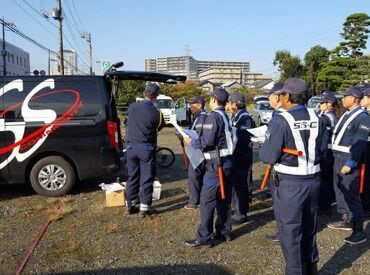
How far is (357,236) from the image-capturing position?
4887mm

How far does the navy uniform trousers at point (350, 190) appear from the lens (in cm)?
505

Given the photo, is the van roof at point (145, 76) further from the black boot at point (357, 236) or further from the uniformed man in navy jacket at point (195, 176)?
the black boot at point (357, 236)

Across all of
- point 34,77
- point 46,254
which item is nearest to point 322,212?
point 46,254

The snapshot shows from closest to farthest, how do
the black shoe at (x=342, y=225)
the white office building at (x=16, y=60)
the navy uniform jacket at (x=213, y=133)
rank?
the navy uniform jacket at (x=213, y=133) → the black shoe at (x=342, y=225) → the white office building at (x=16, y=60)

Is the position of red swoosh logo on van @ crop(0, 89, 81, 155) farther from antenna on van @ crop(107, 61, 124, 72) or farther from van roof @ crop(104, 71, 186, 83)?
antenna on van @ crop(107, 61, 124, 72)

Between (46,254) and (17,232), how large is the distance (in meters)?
0.98

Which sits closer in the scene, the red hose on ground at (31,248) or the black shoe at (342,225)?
the red hose on ground at (31,248)

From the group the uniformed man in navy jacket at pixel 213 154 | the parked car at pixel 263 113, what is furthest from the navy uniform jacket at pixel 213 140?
the parked car at pixel 263 113

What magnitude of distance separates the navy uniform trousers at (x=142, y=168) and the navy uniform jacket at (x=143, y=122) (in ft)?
0.34

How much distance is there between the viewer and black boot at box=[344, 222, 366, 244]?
15.9ft

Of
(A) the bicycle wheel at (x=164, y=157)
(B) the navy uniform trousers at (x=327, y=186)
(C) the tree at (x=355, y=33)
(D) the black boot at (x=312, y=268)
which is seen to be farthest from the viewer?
(C) the tree at (x=355, y=33)

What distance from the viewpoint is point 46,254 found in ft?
14.9

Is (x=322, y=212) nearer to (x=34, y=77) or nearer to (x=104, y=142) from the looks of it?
(x=104, y=142)

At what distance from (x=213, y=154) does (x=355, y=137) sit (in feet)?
6.13
